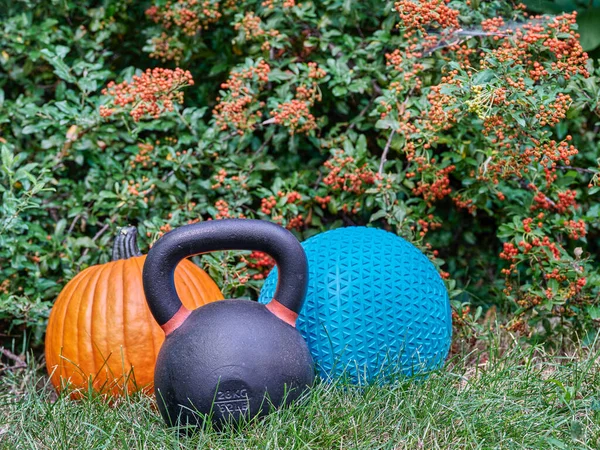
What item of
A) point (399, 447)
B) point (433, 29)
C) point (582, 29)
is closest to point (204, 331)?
point (399, 447)

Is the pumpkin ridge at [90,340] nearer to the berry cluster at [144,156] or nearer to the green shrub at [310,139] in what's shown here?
the green shrub at [310,139]

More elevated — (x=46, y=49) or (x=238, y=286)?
(x=46, y=49)

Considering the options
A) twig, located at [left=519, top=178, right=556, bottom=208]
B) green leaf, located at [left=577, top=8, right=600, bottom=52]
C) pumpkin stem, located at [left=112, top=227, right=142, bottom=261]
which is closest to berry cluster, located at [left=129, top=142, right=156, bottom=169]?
pumpkin stem, located at [left=112, top=227, right=142, bottom=261]

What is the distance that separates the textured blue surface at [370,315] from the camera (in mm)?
2432

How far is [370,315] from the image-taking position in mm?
2441

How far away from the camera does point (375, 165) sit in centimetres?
317

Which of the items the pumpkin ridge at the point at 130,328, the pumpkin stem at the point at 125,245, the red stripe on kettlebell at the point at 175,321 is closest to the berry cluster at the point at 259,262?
the pumpkin stem at the point at 125,245

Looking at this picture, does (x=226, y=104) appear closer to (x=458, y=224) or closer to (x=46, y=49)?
(x=46, y=49)

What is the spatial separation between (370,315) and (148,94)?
1296mm

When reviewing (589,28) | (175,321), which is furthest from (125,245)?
(589,28)

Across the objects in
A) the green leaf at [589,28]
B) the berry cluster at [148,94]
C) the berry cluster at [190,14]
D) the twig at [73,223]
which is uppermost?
the green leaf at [589,28]

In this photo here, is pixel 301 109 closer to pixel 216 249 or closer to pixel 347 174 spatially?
pixel 347 174

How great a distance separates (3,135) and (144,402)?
5.46 ft

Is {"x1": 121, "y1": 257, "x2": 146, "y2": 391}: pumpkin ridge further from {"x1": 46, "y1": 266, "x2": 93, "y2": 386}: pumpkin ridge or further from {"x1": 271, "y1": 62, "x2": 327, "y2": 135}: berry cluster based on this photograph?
{"x1": 271, "y1": 62, "x2": 327, "y2": 135}: berry cluster
